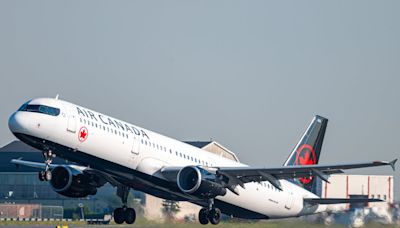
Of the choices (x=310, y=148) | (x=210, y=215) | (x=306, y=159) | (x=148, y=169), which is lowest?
(x=210, y=215)

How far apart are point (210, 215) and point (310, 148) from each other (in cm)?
1268

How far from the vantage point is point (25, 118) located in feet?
139

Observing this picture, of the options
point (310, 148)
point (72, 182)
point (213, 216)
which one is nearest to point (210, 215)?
point (213, 216)

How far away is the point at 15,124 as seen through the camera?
4222 centimetres

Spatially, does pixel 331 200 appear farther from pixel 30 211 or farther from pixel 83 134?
pixel 30 211

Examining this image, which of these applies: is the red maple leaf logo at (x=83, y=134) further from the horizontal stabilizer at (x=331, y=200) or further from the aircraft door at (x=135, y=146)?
the horizontal stabilizer at (x=331, y=200)

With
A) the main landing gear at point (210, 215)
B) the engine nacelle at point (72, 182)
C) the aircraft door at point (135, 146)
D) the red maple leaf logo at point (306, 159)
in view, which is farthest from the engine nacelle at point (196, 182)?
the red maple leaf logo at point (306, 159)

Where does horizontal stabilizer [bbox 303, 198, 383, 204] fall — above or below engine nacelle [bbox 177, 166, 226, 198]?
above

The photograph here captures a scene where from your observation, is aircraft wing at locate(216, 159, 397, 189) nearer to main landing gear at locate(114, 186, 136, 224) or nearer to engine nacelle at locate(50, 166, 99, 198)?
→ main landing gear at locate(114, 186, 136, 224)

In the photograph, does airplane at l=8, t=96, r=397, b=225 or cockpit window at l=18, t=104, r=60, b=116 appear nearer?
cockpit window at l=18, t=104, r=60, b=116

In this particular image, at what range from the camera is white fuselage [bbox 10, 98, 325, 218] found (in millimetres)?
42562

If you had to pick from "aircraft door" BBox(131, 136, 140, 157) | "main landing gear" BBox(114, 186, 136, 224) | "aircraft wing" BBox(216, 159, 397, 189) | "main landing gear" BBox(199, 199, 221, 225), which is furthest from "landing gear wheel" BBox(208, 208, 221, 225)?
"aircraft door" BBox(131, 136, 140, 157)

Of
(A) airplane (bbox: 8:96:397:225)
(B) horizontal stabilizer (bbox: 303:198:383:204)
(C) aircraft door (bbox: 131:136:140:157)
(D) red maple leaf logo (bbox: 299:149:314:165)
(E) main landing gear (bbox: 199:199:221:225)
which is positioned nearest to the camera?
(A) airplane (bbox: 8:96:397:225)

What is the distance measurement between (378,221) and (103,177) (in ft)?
52.7
